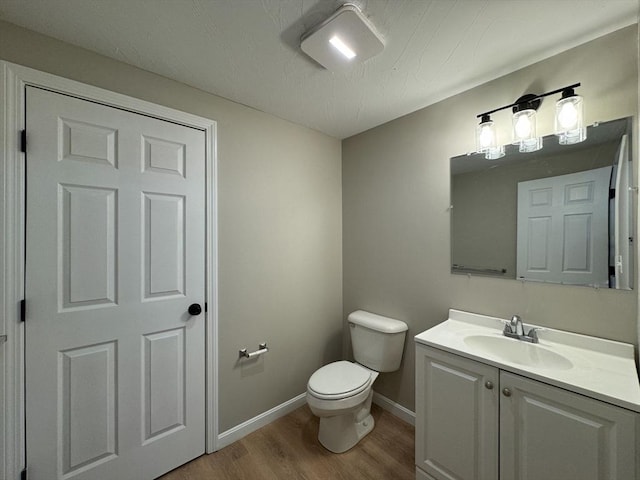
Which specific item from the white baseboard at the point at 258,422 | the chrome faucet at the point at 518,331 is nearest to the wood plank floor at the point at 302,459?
the white baseboard at the point at 258,422

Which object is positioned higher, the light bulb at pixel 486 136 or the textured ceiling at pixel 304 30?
the textured ceiling at pixel 304 30

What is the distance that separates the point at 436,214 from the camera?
A: 1831 millimetres

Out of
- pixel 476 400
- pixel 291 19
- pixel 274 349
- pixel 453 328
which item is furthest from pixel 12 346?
pixel 453 328

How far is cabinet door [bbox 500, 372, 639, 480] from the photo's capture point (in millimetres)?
904

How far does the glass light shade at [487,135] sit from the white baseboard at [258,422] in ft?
7.40

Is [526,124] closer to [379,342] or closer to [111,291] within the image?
[379,342]

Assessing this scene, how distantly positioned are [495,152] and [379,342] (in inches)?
57.4

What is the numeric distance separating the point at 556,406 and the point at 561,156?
1182mm

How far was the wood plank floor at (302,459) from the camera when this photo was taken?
60.3 inches

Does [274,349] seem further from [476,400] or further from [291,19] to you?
[291,19]

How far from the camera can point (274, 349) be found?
6.59 feet

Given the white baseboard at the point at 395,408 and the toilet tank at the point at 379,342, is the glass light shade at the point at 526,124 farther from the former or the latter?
the white baseboard at the point at 395,408

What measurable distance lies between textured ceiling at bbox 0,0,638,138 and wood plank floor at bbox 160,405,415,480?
232 cm

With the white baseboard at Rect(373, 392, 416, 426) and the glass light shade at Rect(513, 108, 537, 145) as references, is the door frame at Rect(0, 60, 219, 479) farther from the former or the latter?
the glass light shade at Rect(513, 108, 537, 145)
